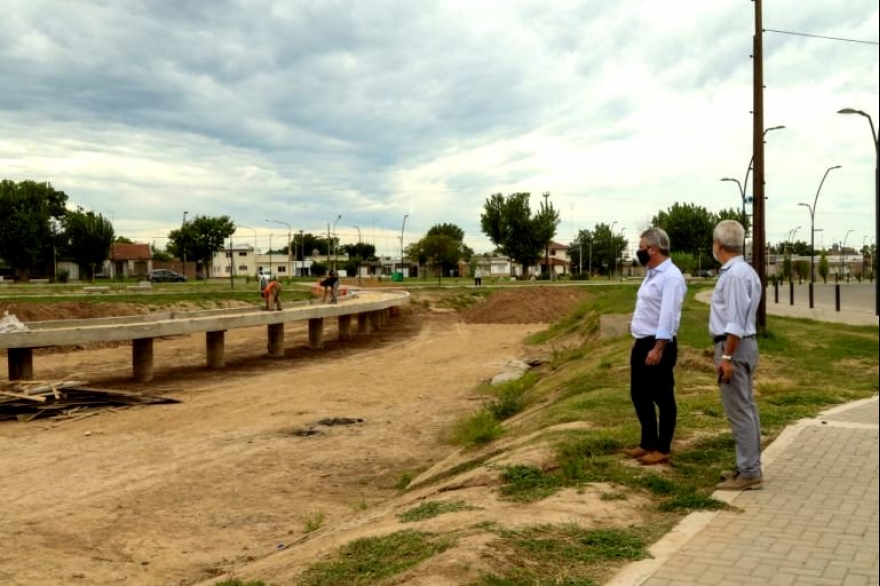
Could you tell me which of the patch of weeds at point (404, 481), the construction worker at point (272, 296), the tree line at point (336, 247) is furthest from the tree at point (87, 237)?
the patch of weeds at point (404, 481)

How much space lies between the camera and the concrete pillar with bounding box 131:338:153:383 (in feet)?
75.0

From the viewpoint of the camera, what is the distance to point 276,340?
29.7m

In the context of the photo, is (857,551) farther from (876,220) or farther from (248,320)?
(248,320)

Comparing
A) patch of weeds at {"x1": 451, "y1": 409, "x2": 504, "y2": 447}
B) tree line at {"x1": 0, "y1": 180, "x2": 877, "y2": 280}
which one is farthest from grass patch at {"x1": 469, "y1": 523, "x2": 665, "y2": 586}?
tree line at {"x1": 0, "y1": 180, "x2": 877, "y2": 280}

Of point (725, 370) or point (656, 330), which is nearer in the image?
point (725, 370)

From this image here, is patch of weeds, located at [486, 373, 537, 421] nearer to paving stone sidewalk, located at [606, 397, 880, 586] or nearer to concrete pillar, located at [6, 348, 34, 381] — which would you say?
paving stone sidewalk, located at [606, 397, 880, 586]

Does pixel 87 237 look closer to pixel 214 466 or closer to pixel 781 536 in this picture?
pixel 214 466

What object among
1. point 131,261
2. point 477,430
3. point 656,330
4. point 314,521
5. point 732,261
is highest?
point 131,261

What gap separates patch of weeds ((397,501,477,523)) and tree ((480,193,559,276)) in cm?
7865

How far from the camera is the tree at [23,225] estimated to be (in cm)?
6544

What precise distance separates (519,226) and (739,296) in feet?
261

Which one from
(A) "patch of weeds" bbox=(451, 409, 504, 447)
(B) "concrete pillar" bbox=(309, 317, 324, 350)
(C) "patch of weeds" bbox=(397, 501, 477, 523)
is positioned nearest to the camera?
(C) "patch of weeds" bbox=(397, 501, 477, 523)

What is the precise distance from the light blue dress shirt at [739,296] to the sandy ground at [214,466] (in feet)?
5.76

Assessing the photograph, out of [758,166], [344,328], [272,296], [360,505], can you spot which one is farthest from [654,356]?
[344,328]
